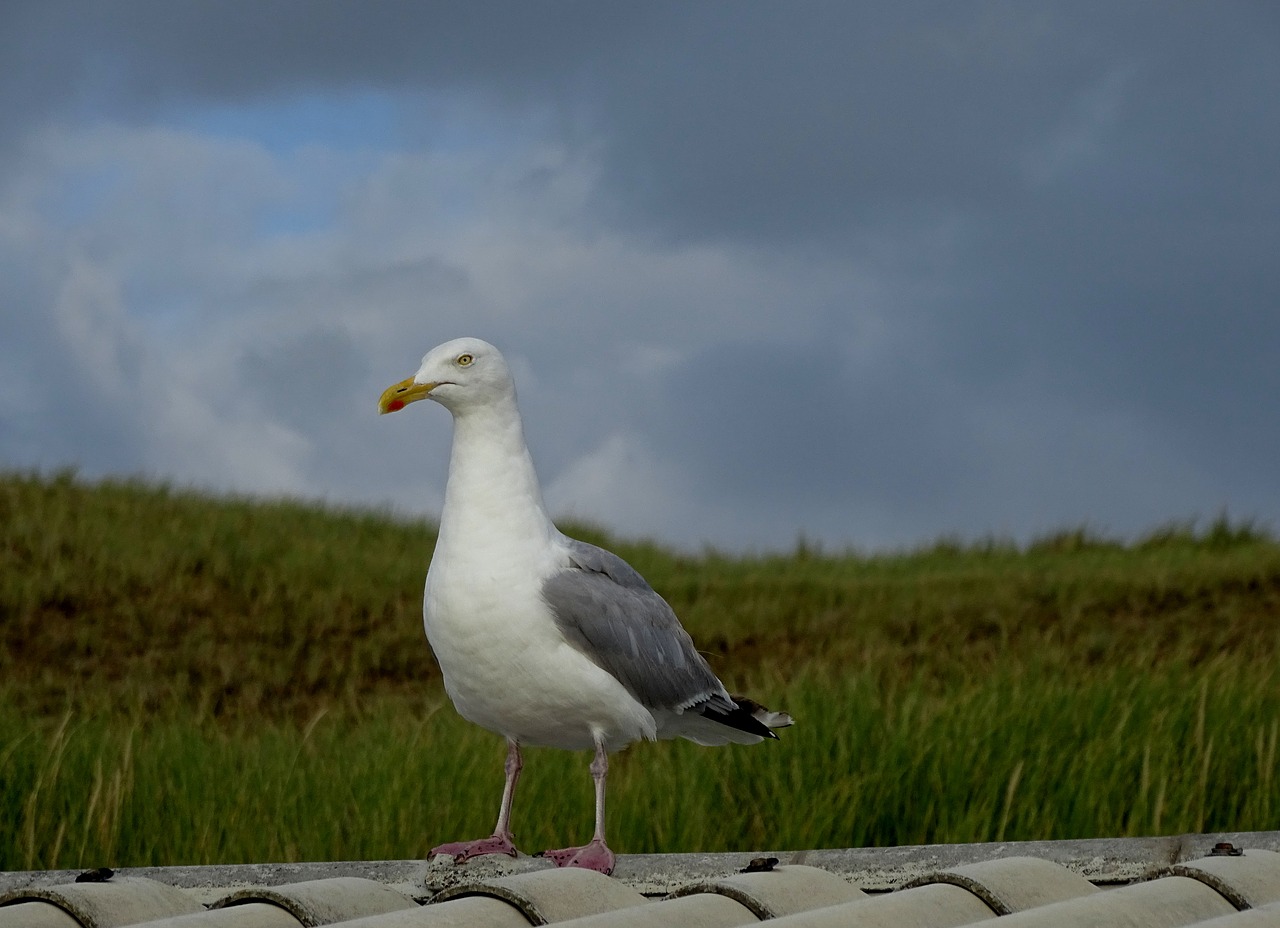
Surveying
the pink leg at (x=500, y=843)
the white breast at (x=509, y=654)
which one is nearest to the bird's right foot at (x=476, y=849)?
the pink leg at (x=500, y=843)

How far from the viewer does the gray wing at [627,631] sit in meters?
4.99

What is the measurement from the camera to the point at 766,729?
5938 millimetres

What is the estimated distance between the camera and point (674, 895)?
162 inches

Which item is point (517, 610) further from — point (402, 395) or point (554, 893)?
point (554, 893)

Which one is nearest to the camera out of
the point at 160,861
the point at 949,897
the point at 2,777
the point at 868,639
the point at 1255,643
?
the point at 949,897

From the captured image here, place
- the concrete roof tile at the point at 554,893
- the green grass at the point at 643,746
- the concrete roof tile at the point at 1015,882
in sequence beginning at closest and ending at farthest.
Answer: the concrete roof tile at the point at 554,893, the concrete roof tile at the point at 1015,882, the green grass at the point at 643,746

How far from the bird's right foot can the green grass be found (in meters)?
2.44

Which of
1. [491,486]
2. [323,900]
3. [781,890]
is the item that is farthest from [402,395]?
[781,890]

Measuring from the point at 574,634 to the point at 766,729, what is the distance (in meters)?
1.29

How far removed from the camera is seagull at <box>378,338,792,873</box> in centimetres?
493

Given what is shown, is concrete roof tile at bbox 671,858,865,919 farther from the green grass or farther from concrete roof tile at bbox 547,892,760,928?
the green grass

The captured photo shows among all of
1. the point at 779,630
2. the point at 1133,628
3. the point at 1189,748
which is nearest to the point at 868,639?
the point at 779,630

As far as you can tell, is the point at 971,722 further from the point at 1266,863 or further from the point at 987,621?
the point at 987,621

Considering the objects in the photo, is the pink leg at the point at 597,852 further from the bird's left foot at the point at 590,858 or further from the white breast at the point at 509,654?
the white breast at the point at 509,654
